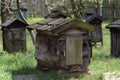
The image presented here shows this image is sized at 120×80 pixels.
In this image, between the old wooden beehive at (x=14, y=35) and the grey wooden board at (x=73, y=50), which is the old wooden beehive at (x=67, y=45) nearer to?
the grey wooden board at (x=73, y=50)

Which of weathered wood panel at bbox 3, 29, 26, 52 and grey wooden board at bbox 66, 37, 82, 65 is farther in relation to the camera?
weathered wood panel at bbox 3, 29, 26, 52

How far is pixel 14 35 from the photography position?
12.9m

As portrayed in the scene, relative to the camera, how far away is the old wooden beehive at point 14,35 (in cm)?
1289

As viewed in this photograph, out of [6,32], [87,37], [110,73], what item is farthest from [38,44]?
[6,32]

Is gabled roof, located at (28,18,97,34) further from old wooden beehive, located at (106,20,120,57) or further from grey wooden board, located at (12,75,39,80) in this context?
old wooden beehive, located at (106,20,120,57)

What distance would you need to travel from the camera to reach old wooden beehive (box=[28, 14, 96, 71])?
9.03 m

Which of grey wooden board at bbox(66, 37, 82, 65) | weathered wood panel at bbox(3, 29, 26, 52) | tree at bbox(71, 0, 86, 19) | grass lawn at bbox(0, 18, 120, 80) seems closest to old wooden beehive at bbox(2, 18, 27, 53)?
weathered wood panel at bbox(3, 29, 26, 52)

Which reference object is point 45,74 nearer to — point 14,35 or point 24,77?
point 24,77

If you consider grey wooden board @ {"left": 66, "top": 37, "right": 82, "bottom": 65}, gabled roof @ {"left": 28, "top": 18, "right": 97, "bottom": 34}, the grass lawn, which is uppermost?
gabled roof @ {"left": 28, "top": 18, "right": 97, "bottom": 34}

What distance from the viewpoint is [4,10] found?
14.9 meters

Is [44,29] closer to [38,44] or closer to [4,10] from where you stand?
[38,44]

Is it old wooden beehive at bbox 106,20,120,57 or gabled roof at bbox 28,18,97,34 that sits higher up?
gabled roof at bbox 28,18,97,34

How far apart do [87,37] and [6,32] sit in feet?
14.7

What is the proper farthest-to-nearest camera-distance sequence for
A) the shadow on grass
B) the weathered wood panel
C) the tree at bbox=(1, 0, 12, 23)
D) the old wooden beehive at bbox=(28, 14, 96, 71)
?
the tree at bbox=(1, 0, 12, 23) → the weathered wood panel → the old wooden beehive at bbox=(28, 14, 96, 71) → the shadow on grass
